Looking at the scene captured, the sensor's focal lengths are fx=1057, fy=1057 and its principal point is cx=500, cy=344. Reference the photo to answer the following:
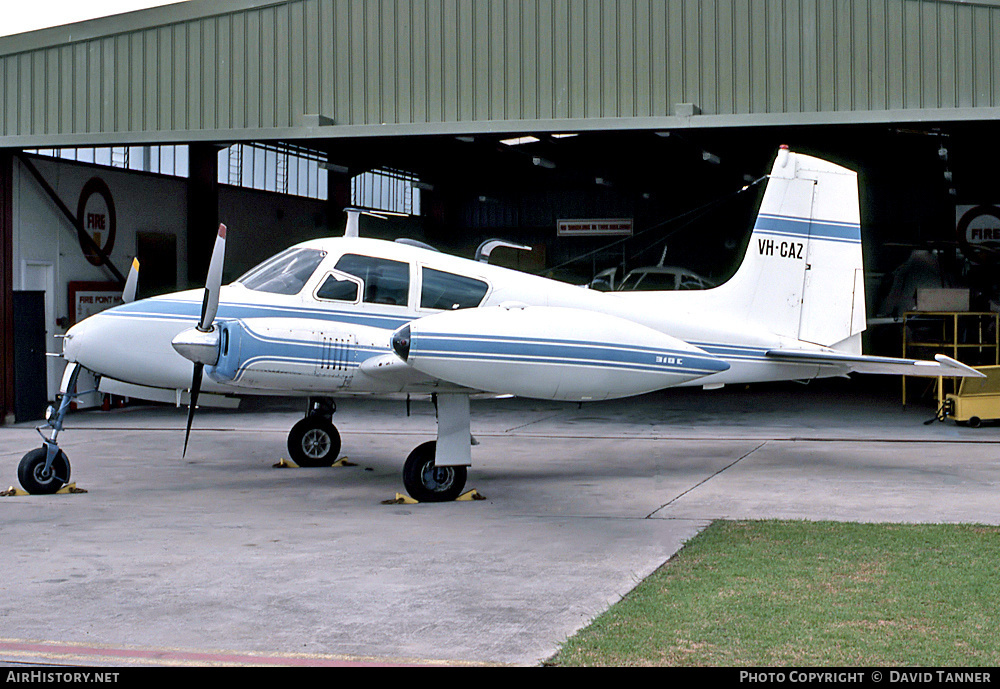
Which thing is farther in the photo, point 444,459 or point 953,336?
point 953,336

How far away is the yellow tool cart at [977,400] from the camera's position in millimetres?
16688

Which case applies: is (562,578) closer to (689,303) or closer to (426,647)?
(426,647)

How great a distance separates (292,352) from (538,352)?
2489 mm

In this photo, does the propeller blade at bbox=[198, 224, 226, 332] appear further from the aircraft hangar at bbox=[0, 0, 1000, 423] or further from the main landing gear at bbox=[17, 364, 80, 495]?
the aircraft hangar at bbox=[0, 0, 1000, 423]

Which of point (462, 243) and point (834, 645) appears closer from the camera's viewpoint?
point (834, 645)

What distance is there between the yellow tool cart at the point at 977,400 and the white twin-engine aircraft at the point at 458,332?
5277 mm

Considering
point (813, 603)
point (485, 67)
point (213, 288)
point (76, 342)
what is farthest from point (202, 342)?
point (485, 67)

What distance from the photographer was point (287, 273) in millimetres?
10914

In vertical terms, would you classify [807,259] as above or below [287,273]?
above

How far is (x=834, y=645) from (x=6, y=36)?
54.6ft

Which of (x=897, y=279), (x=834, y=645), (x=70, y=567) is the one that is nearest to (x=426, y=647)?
(x=834, y=645)

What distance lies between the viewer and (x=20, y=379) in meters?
18.5

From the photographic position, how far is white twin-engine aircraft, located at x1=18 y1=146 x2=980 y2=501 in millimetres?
9391

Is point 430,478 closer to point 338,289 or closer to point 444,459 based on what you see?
point 444,459
